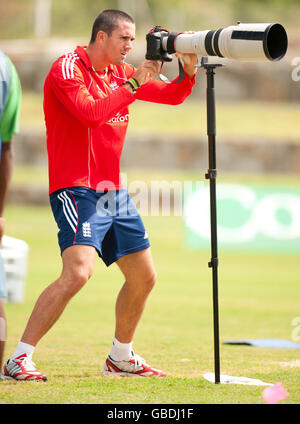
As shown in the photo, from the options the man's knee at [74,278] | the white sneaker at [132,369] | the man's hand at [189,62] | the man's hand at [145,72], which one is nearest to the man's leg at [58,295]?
the man's knee at [74,278]

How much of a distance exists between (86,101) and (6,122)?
70cm

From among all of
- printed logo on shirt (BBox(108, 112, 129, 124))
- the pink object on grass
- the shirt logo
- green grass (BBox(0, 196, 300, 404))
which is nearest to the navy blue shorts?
the shirt logo

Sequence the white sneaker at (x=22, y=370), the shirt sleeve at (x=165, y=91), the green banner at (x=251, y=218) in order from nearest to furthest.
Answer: the white sneaker at (x=22, y=370) → the shirt sleeve at (x=165, y=91) → the green banner at (x=251, y=218)

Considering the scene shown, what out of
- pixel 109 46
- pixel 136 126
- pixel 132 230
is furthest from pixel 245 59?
pixel 136 126

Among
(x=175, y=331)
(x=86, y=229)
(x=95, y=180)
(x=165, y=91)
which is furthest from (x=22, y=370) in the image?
(x=175, y=331)

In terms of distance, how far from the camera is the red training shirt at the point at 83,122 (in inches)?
229

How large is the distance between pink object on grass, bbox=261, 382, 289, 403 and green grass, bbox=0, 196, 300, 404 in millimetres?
49

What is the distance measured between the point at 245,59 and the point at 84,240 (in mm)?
1523

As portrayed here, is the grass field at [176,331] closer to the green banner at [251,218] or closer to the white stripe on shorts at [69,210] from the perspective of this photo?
the green banner at [251,218]

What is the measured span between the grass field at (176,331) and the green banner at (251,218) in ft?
1.17

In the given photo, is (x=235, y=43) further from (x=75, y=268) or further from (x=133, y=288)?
(x=133, y=288)

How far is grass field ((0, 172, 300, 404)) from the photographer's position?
5.48m

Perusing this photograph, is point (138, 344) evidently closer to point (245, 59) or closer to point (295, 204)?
point (245, 59)

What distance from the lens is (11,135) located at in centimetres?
537
